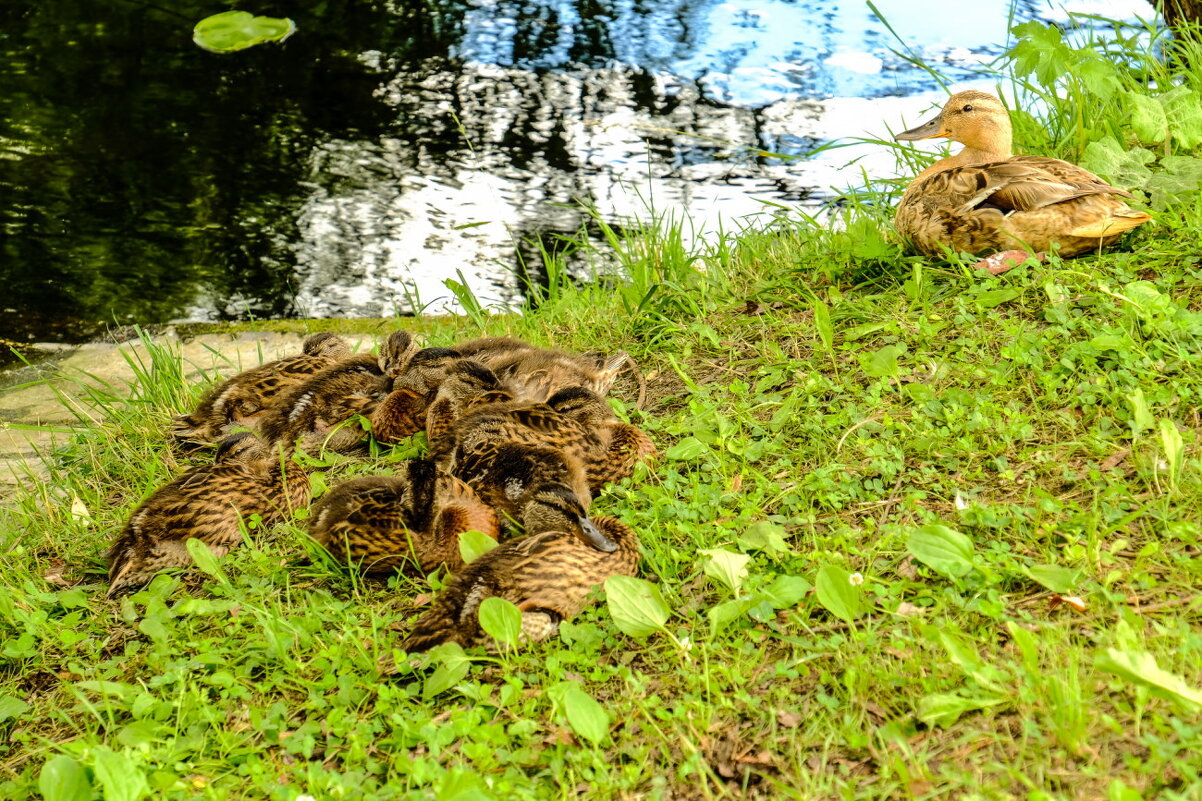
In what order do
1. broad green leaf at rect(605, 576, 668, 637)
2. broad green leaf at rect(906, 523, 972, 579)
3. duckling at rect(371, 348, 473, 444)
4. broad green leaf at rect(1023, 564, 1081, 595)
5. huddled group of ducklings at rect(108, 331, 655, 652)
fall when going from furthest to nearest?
1. duckling at rect(371, 348, 473, 444)
2. huddled group of ducklings at rect(108, 331, 655, 652)
3. broad green leaf at rect(605, 576, 668, 637)
4. broad green leaf at rect(906, 523, 972, 579)
5. broad green leaf at rect(1023, 564, 1081, 595)

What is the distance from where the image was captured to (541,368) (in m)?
4.46

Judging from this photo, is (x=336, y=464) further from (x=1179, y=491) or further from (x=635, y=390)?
(x=1179, y=491)

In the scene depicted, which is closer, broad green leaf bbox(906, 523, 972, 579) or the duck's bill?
broad green leaf bbox(906, 523, 972, 579)

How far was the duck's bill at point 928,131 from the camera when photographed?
15.7 ft

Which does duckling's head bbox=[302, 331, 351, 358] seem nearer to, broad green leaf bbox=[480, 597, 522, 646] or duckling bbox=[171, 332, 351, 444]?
duckling bbox=[171, 332, 351, 444]

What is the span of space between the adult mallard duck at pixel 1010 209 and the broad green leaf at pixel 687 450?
1507 mm

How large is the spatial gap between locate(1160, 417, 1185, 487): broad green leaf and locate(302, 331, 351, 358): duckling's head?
3.67 metres

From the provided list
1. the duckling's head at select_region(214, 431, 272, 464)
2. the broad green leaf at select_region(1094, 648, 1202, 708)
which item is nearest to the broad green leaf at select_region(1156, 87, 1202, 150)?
the broad green leaf at select_region(1094, 648, 1202, 708)

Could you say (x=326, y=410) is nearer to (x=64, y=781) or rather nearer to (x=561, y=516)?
(x=561, y=516)

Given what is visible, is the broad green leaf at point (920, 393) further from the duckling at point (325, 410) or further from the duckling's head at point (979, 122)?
the duckling at point (325, 410)

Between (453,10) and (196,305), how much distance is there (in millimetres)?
4613

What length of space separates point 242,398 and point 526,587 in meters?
2.24

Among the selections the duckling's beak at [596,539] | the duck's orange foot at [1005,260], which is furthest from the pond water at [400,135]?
the duckling's beak at [596,539]

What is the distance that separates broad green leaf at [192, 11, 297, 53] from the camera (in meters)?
9.20
